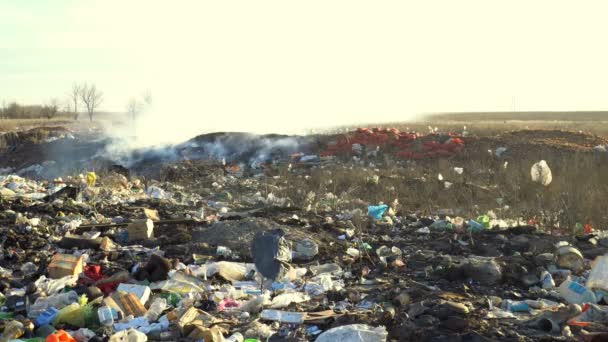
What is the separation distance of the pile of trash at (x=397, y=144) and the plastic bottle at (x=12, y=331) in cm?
1236

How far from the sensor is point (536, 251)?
17.0 ft

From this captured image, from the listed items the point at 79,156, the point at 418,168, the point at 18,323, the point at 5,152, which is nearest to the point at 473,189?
the point at 418,168

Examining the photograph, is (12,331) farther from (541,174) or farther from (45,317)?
(541,174)

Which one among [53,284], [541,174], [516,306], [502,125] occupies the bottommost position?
[516,306]

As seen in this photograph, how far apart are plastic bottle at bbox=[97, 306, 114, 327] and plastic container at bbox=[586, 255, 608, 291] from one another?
137 inches

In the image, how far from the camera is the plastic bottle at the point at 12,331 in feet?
10.1

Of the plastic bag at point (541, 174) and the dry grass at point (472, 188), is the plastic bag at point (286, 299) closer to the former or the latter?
the dry grass at point (472, 188)

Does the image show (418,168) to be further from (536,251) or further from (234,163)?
(536,251)

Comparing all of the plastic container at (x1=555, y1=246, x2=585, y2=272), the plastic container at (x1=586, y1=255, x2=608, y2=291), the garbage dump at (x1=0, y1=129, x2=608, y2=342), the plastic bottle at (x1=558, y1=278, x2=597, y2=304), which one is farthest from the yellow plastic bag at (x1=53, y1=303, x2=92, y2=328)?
the plastic container at (x1=555, y1=246, x2=585, y2=272)

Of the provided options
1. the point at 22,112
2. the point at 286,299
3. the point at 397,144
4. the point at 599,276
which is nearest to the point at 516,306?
the point at 599,276

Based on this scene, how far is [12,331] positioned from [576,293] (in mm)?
3757

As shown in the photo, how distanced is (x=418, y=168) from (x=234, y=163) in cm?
567

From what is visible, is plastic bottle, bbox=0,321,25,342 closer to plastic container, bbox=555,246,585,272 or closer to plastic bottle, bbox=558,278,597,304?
plastic bottle, bbox=558,278,597,304

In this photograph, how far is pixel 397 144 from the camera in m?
15.8
